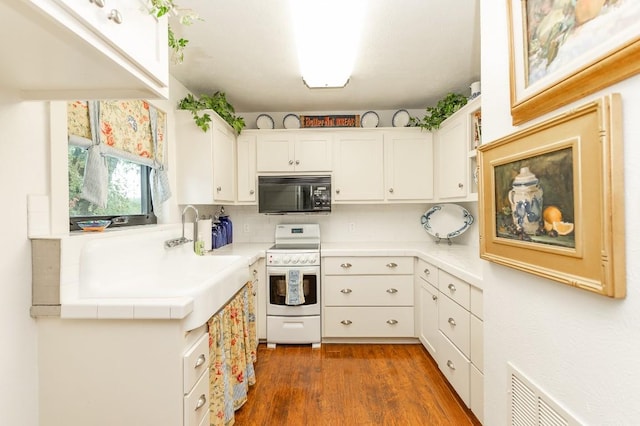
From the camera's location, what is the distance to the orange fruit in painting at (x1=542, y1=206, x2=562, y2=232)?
2.67 ft

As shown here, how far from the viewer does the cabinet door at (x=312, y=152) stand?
126 inches

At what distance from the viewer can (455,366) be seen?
2039mm

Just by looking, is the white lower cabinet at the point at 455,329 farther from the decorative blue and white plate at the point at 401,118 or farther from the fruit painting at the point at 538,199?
the decorative blue and white plate at the point at 401,118

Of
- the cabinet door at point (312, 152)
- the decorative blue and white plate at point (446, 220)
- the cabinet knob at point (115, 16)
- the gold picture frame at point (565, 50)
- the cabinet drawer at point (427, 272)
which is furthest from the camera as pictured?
the cabinet door at point (312, 152)

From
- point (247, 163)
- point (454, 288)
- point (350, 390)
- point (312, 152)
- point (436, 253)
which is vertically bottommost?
point (350, 390)

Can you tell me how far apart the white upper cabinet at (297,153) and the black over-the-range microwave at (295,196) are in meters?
0.15

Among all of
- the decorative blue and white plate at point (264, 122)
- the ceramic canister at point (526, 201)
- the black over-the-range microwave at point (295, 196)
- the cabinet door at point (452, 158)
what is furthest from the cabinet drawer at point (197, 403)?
the decorative blue and white plate at point (264, 122)

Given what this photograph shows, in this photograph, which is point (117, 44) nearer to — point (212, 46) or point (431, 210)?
point (212, 46)

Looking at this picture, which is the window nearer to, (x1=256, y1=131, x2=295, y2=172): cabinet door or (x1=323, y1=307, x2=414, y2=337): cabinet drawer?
(x1=256, y1=131, x2=295, y2=172): cabinet door

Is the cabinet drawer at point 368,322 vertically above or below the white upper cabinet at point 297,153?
below

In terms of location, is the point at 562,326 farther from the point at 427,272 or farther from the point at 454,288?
the point at 427,272

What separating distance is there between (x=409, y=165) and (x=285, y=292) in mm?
1813

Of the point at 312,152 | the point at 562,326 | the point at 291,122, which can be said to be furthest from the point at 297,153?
the point at 562,326

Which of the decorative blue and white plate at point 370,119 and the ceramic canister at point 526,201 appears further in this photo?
the decorative blue and white plate at point 370,119
